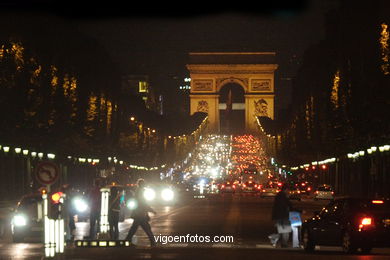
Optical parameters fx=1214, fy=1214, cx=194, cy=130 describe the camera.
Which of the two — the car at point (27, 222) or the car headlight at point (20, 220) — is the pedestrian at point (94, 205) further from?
the car headlight at point (20, 220)

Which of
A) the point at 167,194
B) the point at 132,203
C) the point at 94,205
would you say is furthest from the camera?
the point at 167,194

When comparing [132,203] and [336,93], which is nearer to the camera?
[132,203]

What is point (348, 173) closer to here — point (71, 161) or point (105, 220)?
point (71, 161)

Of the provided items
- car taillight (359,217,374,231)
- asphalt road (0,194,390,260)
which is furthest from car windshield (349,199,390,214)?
asphalt road (0,194,390,260)

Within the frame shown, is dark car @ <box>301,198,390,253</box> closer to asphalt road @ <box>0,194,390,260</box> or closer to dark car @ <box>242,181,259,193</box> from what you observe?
asphalt road @ <box>0,194,390,260</box>

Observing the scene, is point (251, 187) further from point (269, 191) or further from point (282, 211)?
point (282, 211)

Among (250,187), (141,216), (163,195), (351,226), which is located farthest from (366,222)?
(250,187)

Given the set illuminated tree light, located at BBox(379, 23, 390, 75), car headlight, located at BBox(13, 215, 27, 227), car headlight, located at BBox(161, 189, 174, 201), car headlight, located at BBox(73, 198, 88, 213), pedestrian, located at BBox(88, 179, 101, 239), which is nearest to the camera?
pedestrian, located at BBox(88, 179, 101, 239)
